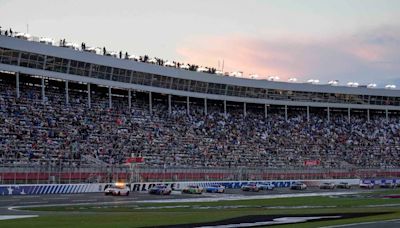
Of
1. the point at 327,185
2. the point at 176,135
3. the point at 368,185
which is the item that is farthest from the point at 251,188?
the point at 368,185

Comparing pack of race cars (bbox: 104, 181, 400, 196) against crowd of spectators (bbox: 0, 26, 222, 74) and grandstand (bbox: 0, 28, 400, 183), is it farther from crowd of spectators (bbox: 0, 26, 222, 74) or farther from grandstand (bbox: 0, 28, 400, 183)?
crowd of spectators (bbox: 0, 26, 222, 74)

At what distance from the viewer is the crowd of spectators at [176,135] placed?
7538 cm

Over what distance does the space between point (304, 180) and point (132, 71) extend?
97.9ft

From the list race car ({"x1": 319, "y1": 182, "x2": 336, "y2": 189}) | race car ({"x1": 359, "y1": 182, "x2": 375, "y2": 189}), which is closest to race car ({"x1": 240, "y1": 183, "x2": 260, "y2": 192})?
race car ({"x1": 319, "y1": 182, "x2": 336, "y2": 189})

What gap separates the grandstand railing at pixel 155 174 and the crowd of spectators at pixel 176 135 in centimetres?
220

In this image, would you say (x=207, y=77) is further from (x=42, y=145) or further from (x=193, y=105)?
(x=42, y=145)

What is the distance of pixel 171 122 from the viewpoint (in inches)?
3917

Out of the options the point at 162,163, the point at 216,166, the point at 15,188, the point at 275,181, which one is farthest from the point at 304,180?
the point at 15,188

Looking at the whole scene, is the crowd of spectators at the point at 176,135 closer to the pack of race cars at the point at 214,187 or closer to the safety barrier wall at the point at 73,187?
the safety barrier wall at the point at 73,187

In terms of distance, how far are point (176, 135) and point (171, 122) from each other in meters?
5.74

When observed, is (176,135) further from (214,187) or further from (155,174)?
(214,187)

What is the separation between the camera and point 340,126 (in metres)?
123

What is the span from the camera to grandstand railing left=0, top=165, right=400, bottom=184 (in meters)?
64.0

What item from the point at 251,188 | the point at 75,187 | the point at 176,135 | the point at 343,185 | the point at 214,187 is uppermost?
the point at 176,135
